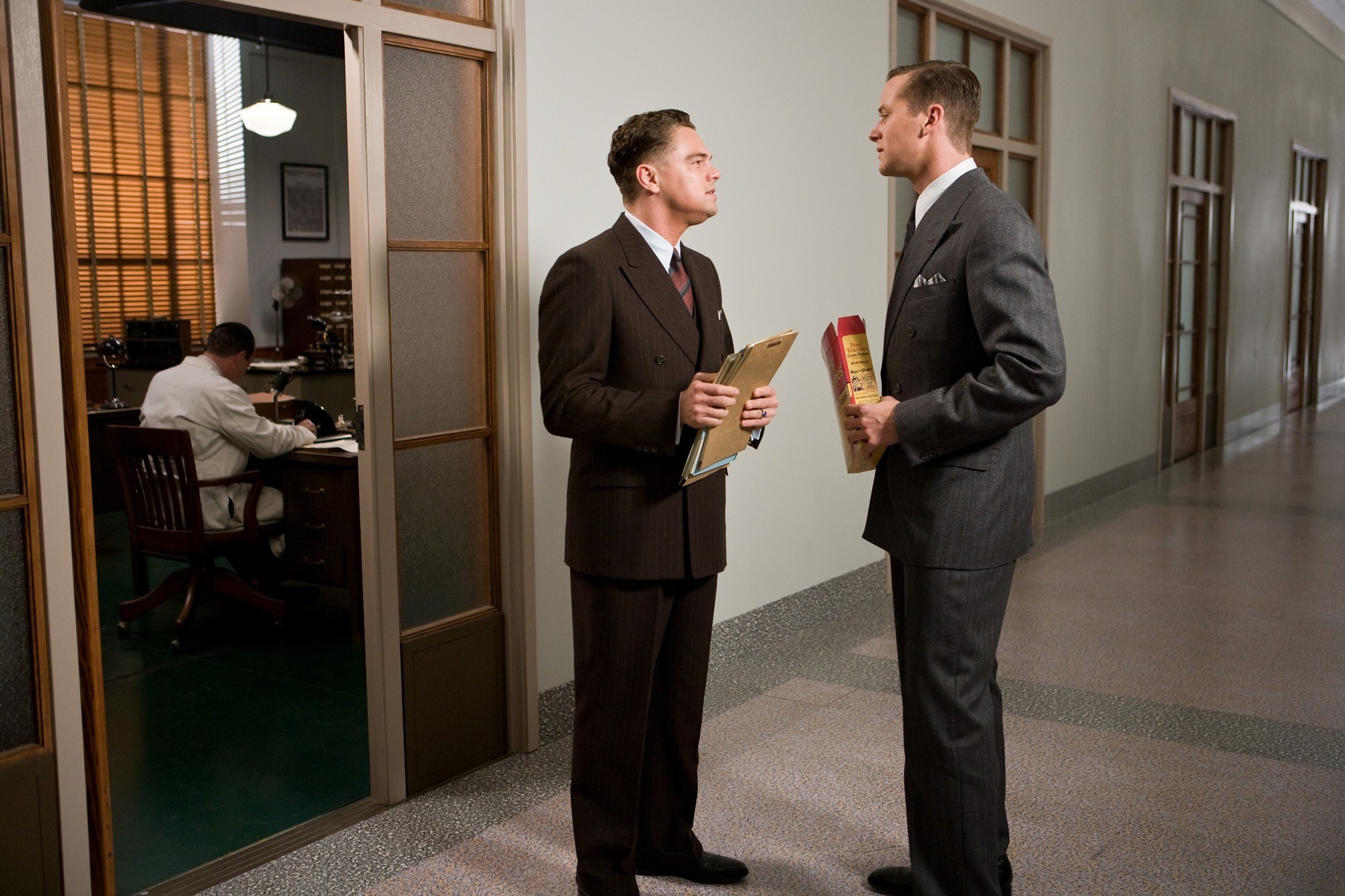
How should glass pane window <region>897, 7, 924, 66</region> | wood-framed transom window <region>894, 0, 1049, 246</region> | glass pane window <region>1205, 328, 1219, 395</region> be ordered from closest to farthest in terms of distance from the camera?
glass pane window <region>897, 7, 924, 66</region> → wood-framed transom window <region>894, 0, 1049, 246</region> → glass pane window <region>1205, 328, 1219, 395</region>

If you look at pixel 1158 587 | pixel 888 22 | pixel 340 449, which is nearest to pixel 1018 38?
pixel 888 22

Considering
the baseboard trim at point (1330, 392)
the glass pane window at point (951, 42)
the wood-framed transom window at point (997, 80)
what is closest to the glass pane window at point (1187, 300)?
the wood-framed transom window at point (997, 80)

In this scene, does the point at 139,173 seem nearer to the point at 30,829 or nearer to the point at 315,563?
the point at 315,563

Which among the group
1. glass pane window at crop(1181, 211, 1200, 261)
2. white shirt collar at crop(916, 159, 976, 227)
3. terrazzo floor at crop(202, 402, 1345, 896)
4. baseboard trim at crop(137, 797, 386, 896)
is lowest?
baseboard trim at crop(137, 797, 386, 896)

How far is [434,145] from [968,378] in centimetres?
171

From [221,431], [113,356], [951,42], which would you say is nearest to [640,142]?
[221,431]

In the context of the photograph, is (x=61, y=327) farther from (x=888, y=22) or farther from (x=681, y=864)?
(x=888, y=22)

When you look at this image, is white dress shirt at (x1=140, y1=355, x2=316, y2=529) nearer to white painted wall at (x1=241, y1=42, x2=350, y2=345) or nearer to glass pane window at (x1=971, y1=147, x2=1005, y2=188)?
glass pane window at (x1=971, y1=147, x2=1005, y2=188)

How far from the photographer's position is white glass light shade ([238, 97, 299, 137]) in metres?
9.16

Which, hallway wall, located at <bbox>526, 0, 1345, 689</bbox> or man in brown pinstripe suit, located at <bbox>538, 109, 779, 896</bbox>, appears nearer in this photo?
man in brown pinstripe suit, located at <bbox>538, 109, 779, 896</bbox>

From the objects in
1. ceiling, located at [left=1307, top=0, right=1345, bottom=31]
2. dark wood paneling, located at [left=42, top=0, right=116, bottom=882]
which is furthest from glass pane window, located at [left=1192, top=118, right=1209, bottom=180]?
dark wood paneling, located at [left=42, top=0, right=116, bottom=882]

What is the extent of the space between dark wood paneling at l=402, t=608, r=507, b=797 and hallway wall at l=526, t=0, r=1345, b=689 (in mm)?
190

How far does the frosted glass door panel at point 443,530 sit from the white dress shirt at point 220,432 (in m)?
1.80

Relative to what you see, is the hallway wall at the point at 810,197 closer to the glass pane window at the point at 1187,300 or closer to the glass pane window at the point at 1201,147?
the glass pane window at the point at 1201,147
